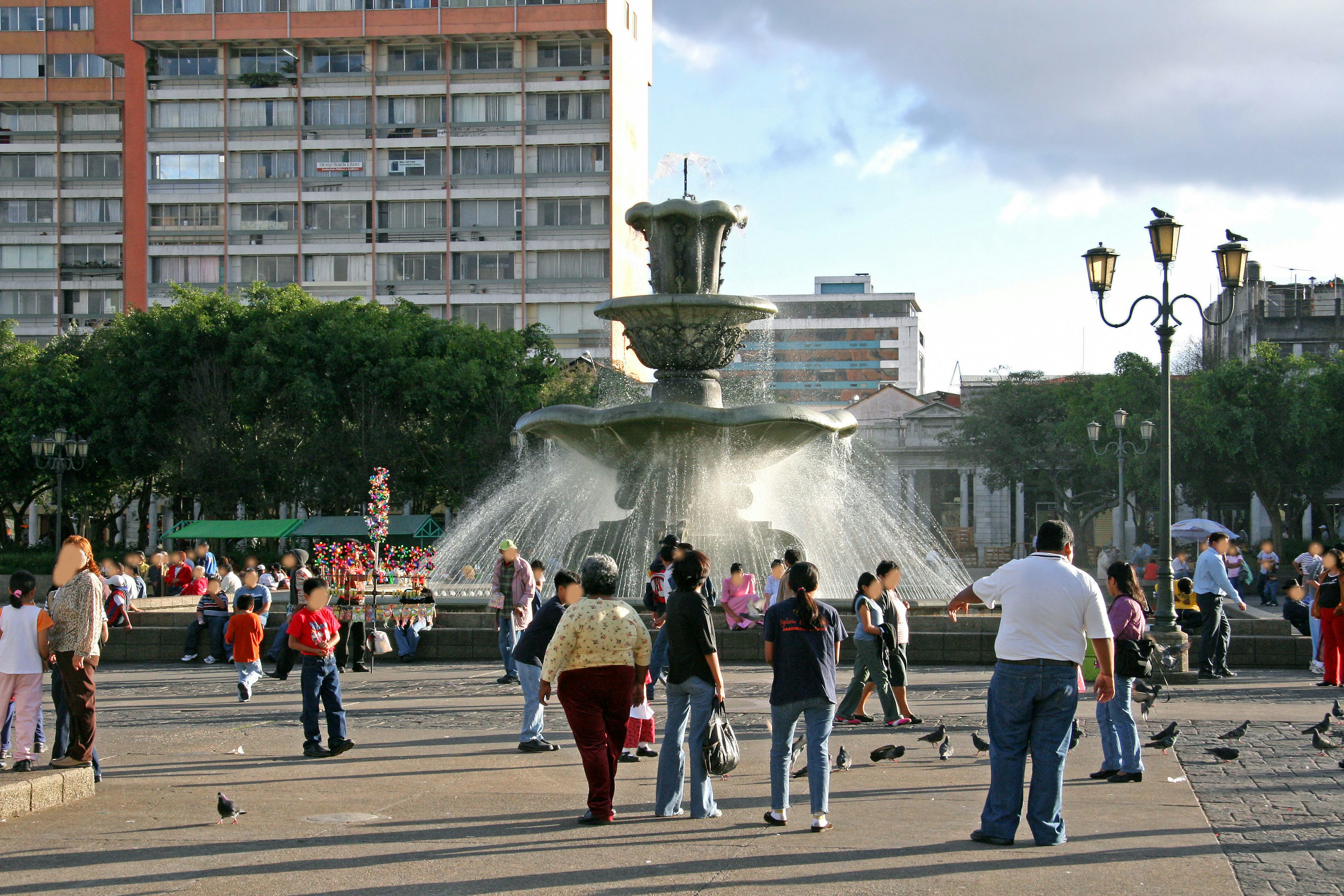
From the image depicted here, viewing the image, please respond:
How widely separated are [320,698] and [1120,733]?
5284 mm

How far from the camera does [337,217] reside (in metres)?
63.3

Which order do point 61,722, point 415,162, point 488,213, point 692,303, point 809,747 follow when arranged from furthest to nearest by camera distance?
1. point 415,162
2. point 488,213
3. point 692,303
4. point 61,722
5. point 809,747

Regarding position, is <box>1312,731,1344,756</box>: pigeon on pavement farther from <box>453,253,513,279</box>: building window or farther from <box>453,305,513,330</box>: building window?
<box>453,253,513,279</box>: building window

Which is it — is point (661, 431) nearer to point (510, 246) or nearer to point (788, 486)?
point (788, 486)

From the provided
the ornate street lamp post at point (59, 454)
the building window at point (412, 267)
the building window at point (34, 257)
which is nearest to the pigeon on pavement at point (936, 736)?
Answer: the ornate street lamp post at point (59, 454)

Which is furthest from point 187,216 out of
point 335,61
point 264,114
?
point 335,61

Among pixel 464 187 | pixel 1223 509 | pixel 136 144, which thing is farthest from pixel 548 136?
pixel 1223 509

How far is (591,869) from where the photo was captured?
245 inches

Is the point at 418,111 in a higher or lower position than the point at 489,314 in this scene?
higher

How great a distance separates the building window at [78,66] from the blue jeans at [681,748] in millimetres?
65438

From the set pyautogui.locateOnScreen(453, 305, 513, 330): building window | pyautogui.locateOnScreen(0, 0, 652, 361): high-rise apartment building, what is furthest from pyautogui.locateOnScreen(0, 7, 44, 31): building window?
pyautogui.locateOnScreen(453, 305, 513, 330): building window

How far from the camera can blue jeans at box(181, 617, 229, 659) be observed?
16.6 meters

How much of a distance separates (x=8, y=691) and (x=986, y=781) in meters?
6.01

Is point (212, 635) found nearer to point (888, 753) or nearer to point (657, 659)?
point (657, 659)
